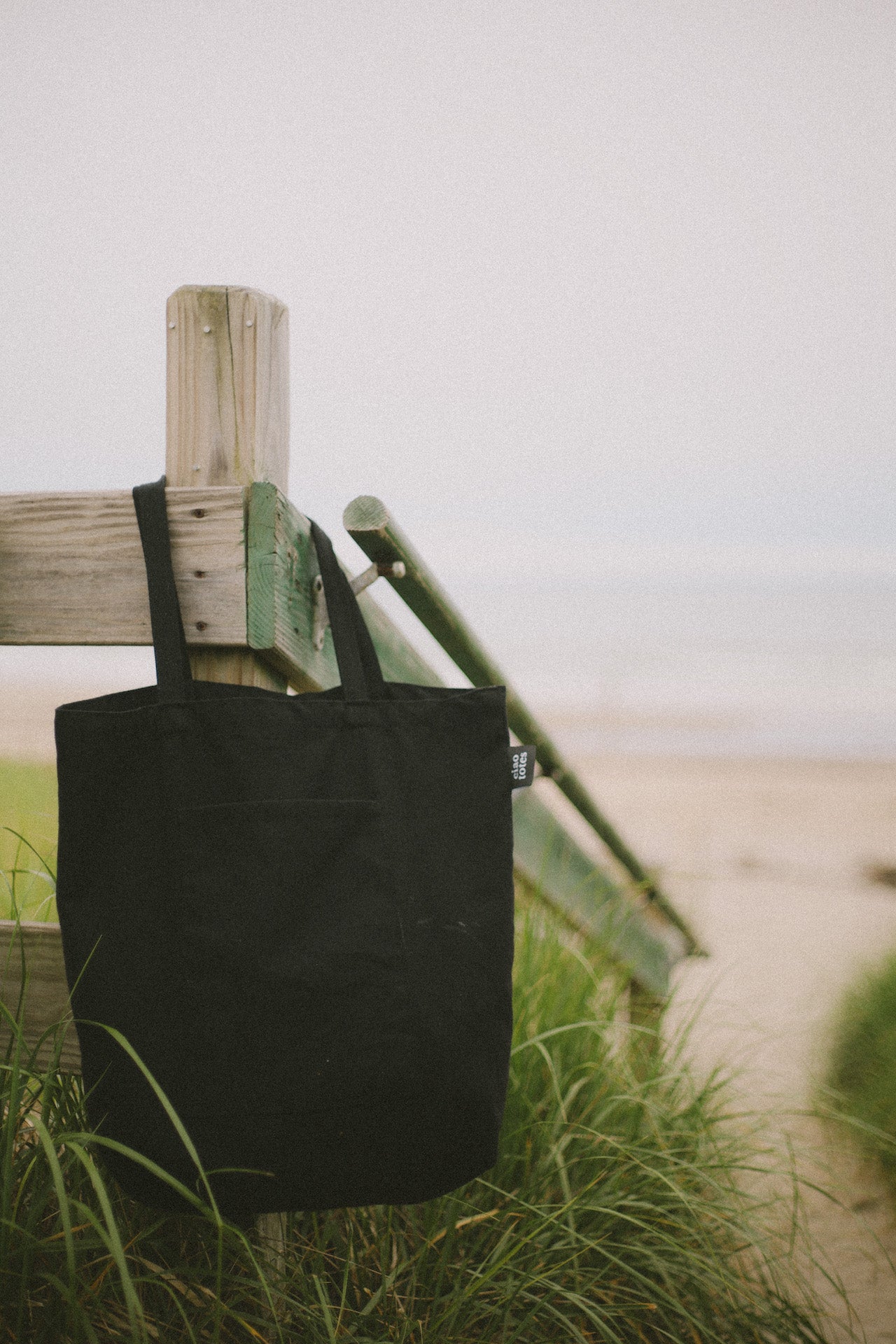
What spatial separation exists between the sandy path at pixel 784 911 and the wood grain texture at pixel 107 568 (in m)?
1.37

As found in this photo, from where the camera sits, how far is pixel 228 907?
37.5 inches

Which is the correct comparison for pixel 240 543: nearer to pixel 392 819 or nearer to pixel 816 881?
pixel 392 819

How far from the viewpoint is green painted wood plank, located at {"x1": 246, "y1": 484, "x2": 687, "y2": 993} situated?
1043mm

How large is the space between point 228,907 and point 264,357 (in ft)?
2.22

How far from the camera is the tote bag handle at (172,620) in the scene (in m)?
0.99

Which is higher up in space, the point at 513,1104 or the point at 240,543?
the point at 240,543

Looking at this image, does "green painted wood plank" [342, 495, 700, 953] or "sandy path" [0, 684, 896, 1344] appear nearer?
"green painted wood plank" [342, 495, 700, 953]

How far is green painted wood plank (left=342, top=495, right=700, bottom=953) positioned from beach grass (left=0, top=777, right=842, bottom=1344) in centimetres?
53

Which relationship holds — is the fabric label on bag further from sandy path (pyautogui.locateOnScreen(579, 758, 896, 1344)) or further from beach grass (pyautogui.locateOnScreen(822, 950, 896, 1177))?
beach grass (pyautogui.locateOnScreen(822, 950, 896, 1177))

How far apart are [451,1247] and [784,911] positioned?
8.73 metres

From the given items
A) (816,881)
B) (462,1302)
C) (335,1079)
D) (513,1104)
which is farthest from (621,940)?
(816,881)

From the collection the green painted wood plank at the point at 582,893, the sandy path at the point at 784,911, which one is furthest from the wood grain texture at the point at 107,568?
the sandy path at the point at 784,911

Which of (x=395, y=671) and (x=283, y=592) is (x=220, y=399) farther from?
(x=395, y=671)

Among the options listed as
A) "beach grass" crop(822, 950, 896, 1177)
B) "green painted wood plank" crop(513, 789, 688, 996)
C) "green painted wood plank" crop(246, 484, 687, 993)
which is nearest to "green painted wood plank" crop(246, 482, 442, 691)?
"green painted wood plank" crop(246, 484, 687, 993)
